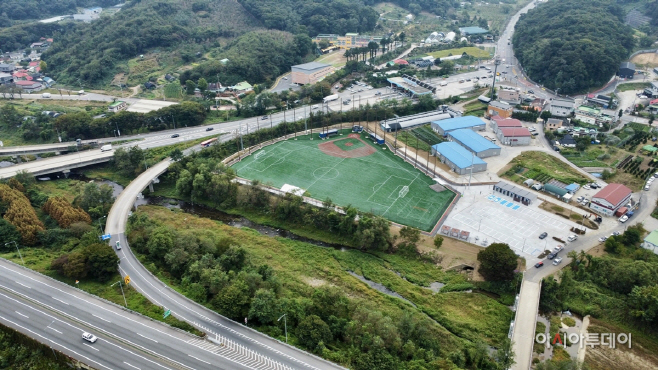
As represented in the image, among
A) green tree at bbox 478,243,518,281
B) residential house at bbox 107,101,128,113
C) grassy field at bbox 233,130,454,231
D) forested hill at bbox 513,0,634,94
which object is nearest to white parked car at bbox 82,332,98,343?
grassy field at bbox 233,130,454,231

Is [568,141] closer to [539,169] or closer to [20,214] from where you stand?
[539,169]

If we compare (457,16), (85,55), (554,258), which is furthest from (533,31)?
(85,55)

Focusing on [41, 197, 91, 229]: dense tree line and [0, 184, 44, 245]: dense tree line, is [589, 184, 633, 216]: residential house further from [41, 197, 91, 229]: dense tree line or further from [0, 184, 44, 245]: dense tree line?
[0, 184, 44, 245]: dense tree line

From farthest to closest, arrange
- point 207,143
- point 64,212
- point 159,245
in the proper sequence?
1. point 207,143
2. point 64,212
3. point 159,245

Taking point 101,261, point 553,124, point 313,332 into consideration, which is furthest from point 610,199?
point 101,261

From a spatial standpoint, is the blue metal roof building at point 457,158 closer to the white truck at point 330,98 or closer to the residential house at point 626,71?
the white truck at point 330,98

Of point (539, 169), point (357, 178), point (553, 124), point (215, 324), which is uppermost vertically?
point (215, 324)

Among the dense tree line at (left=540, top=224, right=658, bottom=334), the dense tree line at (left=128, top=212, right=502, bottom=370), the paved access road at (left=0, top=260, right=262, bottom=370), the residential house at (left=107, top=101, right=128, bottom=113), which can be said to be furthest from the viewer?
the residential house at (left=107, top=101, right=128, bottom=113)
